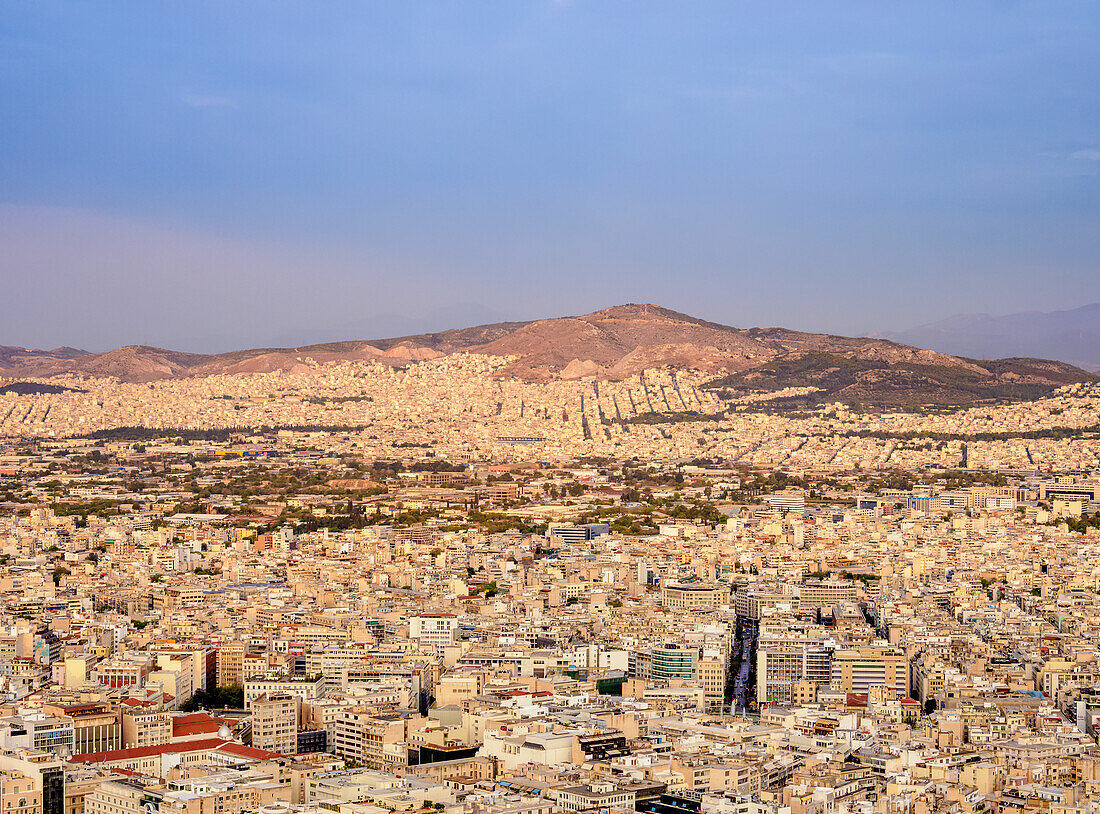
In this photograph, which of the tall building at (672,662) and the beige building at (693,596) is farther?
the beige building at (693,596)

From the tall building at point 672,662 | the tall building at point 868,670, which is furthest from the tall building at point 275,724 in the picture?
the tall building at point 868,670

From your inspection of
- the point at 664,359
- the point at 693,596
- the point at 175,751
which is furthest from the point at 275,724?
the point at 664,359

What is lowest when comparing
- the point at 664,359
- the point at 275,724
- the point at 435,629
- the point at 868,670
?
the point at 275,724

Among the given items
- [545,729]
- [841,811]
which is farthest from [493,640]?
[841,811]

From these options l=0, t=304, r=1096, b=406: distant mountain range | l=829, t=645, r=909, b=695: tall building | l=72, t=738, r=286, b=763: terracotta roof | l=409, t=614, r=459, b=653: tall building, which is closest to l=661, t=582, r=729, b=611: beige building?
l=409, t=614, r=459, b=653: tall building

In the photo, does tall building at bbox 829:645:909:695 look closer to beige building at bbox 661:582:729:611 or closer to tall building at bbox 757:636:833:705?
tall building at bbox 757:636:833:705

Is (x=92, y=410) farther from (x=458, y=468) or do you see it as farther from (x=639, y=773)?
(x=639, y=773)

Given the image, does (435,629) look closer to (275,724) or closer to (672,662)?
(672,662)

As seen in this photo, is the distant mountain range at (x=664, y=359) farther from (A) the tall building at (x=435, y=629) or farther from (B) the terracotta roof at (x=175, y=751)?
(B) the terracotta roof at (x=175, y=751)

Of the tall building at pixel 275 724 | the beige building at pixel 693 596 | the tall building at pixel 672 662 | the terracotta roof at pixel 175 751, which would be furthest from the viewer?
the beige building at pixel 693 596
